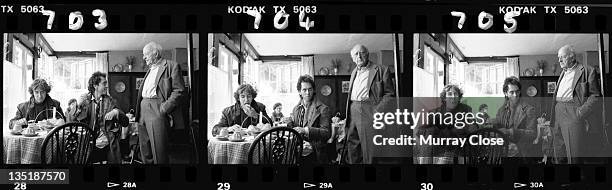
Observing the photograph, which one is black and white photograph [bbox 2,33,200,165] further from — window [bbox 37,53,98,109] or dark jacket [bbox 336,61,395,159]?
dark jacket [bbox 336,61,395,159]

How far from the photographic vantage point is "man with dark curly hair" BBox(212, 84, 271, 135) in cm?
591

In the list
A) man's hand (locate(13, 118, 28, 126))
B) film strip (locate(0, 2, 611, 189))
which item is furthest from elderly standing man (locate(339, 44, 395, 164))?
man's hand (locate(13, 118, 28, 126))

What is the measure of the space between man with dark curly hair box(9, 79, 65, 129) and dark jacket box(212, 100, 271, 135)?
131cm

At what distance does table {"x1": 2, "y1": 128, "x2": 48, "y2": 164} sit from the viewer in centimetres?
598

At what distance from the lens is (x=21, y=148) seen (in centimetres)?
599

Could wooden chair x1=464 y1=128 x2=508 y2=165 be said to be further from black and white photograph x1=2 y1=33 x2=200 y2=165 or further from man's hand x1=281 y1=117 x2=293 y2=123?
black and white photograph x1=2 y1=33 x2=200 y2=165

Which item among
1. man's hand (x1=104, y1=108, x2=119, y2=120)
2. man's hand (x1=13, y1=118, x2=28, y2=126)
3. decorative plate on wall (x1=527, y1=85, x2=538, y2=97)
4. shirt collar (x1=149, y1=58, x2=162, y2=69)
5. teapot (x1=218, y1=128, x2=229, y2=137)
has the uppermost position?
shirt collar (x1=149, y1=58, x2=162, y2=69)

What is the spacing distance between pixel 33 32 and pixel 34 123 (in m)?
0.72

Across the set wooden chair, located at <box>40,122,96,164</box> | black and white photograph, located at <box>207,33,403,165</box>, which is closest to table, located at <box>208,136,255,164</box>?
black and white photograph, located at <box>207,33,403,165</box>

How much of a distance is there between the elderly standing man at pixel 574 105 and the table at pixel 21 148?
4.05 meters

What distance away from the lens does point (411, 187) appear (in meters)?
5.98

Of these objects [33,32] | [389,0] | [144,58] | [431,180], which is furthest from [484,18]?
[33,32]

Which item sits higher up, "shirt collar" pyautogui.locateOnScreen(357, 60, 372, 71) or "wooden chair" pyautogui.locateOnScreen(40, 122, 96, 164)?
"shirt collar" pyautogui.locateOnScreen(357, 60, 372, 71)

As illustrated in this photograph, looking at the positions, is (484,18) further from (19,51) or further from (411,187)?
(19,51)
